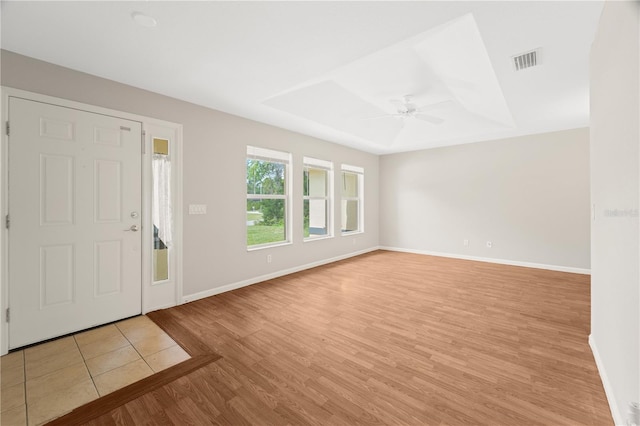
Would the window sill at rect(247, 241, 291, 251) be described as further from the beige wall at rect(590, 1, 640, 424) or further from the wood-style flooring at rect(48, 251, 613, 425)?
the beige wall at rect(590, 1, 640, 424)

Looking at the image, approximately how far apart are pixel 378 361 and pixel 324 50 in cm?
268

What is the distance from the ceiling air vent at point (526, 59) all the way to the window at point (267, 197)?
3374mm

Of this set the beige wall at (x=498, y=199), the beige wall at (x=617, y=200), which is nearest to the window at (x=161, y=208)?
the beige wall at (x=617, y=200)

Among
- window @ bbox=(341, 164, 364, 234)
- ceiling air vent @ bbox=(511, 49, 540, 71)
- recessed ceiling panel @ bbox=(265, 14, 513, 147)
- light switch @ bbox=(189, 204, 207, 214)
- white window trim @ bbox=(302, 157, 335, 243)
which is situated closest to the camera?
ceiling air vent @ bbox=(511, 49, 540, 71)

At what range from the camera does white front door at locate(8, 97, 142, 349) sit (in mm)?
2316

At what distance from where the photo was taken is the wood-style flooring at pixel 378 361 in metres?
1.57

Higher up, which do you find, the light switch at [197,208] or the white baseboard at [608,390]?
the light switch at [197,208]

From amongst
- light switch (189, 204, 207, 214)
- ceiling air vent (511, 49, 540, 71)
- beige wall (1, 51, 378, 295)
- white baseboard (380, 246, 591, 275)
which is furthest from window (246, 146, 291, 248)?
white baseboard (380, 246, 591, 275)

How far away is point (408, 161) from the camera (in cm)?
675

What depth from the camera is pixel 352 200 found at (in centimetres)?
670

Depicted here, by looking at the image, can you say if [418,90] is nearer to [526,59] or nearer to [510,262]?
[526,59]

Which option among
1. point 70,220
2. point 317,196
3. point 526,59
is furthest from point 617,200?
point 317,196

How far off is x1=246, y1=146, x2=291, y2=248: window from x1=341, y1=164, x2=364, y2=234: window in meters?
1.98

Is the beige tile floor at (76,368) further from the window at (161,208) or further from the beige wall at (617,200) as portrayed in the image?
the beige wall at (617,200)
